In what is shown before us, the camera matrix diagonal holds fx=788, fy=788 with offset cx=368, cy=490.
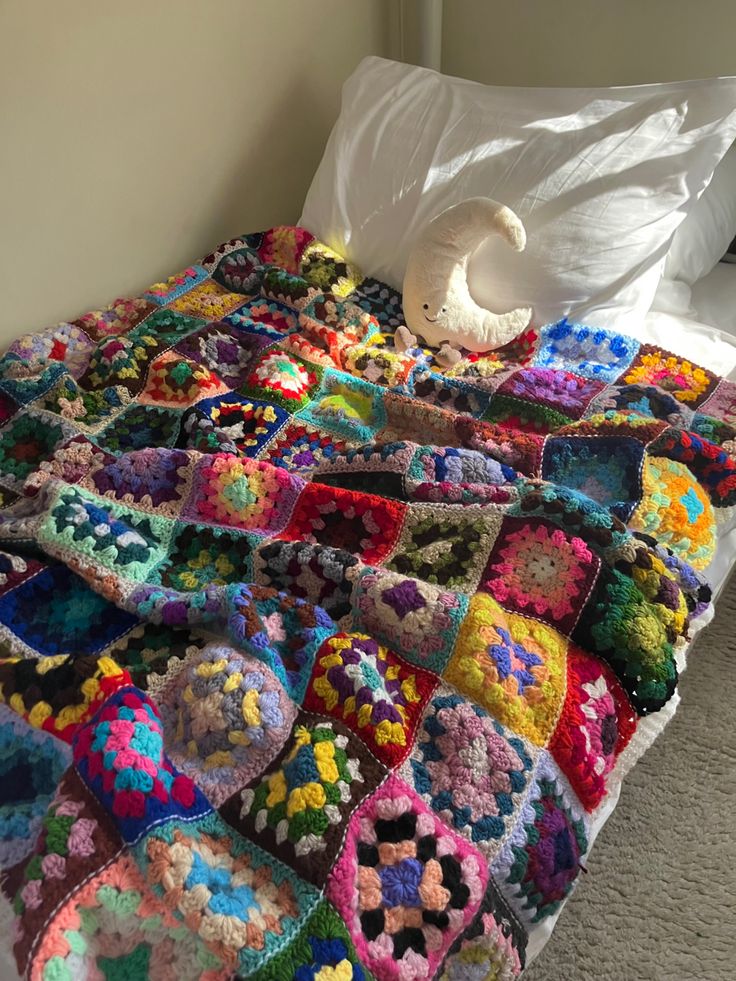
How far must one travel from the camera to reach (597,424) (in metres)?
1.10

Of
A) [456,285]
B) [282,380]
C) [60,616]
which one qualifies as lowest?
[60,616]

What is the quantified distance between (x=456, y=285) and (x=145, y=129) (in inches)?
26.8

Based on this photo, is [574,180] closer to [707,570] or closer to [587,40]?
[587,40]

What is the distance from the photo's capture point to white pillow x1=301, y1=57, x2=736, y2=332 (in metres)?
1.33

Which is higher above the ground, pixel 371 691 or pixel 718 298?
pixel 718 298

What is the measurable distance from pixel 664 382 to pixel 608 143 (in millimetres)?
448

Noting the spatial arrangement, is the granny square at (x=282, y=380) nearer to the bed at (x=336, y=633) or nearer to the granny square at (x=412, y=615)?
the bed at (x=336, y=633)

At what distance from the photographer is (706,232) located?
59.3 inches

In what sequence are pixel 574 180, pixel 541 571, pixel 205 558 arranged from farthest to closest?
pixel 574 180, pixel 205 558, pixel 541 571

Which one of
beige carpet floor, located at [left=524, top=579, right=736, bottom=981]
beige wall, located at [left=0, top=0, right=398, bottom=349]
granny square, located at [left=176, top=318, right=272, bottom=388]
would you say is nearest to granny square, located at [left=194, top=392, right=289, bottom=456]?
granny square, located at [left=176, top=318, right=272, bottom=388]

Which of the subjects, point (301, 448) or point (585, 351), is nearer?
point (301, 448)

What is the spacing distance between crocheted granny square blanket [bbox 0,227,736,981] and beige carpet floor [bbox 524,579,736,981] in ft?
1.25

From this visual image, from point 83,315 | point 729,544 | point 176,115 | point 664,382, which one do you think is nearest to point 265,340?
point 83,315

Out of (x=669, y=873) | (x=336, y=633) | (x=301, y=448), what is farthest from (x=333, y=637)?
(x=669, y=873)
